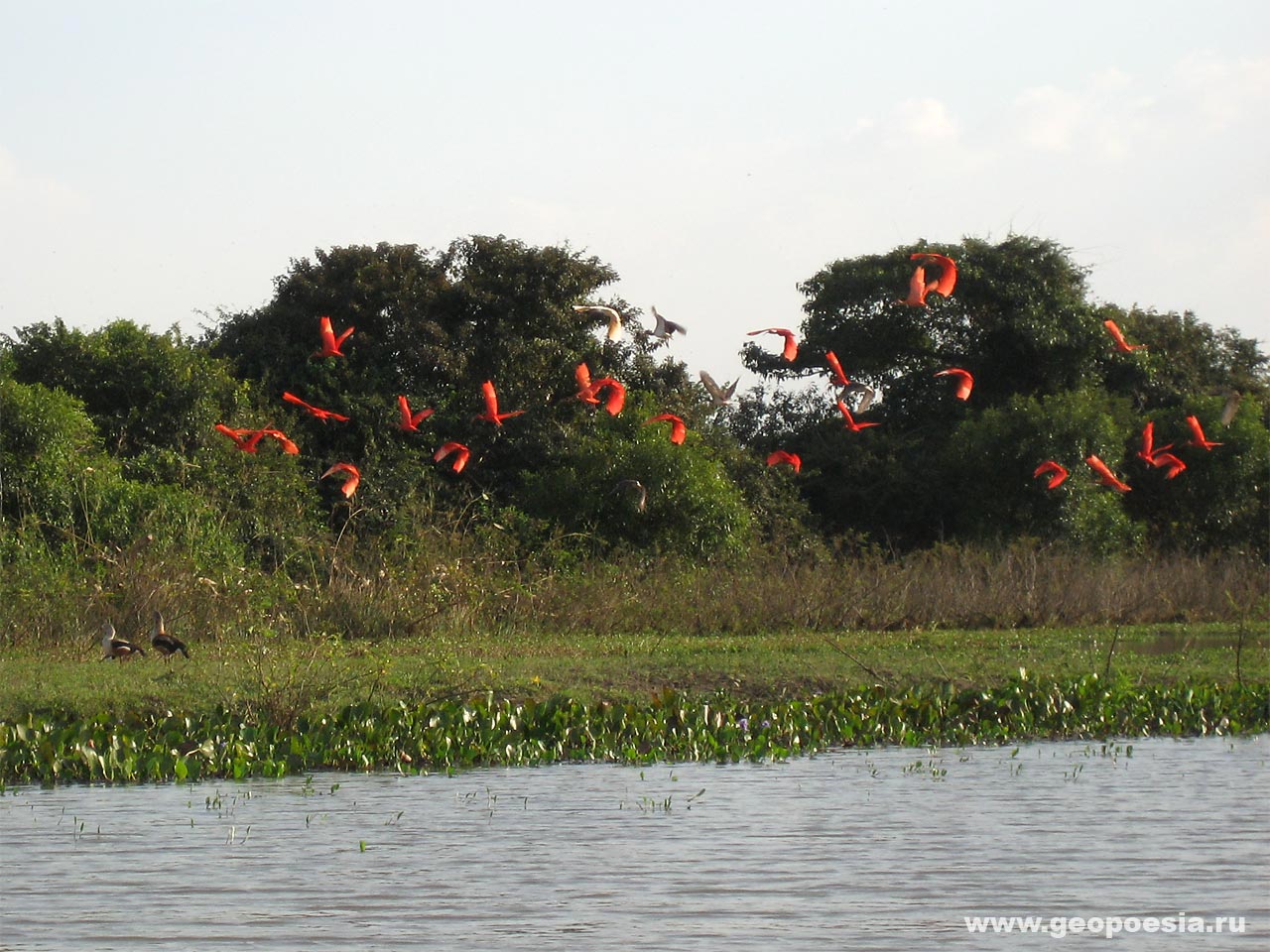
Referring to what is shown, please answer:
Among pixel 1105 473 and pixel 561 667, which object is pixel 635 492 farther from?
pixel 561 667

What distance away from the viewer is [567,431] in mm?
22594

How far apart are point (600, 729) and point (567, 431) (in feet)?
39.6

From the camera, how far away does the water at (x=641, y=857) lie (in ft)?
19.9

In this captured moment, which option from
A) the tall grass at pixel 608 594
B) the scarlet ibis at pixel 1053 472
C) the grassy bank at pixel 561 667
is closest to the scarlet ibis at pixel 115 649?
the grassy bank at pixel 561 667

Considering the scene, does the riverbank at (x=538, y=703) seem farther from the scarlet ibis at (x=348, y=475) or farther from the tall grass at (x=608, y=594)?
the scarlet ibis at (x=348, y=475)

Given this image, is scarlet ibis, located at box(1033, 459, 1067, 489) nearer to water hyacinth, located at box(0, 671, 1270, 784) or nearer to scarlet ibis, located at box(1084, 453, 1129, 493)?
scarlet ibis, located at box(1084, 453, 1129, 493)

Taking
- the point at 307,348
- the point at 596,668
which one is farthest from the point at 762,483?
the point at 596,668

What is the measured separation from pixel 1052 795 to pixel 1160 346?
879 inches

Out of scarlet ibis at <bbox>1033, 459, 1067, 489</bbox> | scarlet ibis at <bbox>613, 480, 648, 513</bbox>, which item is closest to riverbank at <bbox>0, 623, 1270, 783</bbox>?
scarlet ibis at <bbox>1033, 459, 1067, 489</bbox>

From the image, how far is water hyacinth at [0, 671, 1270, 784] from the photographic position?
31.3ft

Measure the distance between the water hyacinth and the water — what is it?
0.35 meters

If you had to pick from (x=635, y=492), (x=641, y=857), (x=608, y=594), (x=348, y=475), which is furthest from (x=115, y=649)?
(x=635, y=492)

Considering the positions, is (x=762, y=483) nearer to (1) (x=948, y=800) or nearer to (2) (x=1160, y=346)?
(2) (x=1160, y=346)

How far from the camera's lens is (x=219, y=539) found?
17.2 meters
